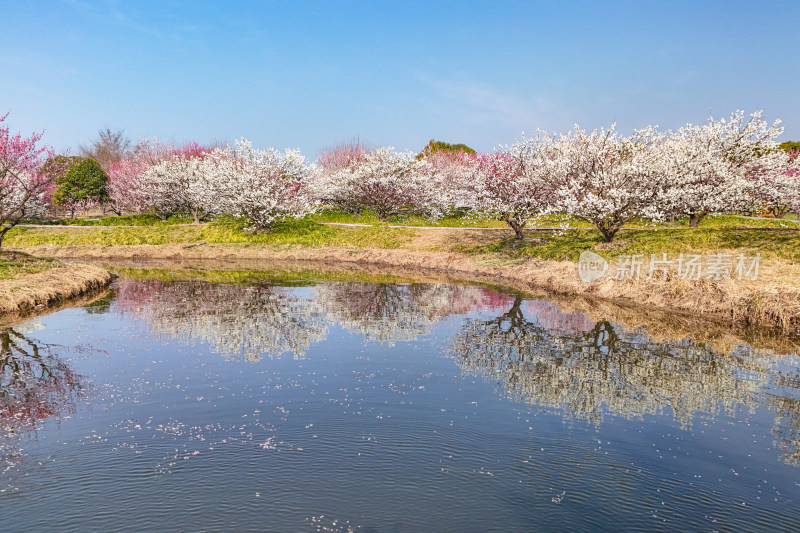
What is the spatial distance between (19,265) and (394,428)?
29221 mm

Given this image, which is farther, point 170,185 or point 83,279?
point 170,185

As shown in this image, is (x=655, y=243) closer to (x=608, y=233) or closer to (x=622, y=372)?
(x=608, y=233)

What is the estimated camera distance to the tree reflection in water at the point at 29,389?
43.4 feet

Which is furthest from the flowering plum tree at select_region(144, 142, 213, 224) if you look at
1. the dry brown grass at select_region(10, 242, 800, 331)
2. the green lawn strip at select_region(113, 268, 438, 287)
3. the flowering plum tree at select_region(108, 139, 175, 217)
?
the green lawn strip at select_region(113, 268, 438, 287)

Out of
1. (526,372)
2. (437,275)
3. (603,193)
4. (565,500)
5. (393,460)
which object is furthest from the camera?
(437,275)

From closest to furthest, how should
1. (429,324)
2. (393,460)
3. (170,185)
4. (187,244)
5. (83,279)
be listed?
(393,460) → (429,324) → (83,279) → (187,244) → (170,185)

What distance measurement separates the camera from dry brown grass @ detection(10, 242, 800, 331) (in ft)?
84.2

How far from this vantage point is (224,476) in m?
11.0

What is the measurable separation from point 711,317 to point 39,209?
42.8m

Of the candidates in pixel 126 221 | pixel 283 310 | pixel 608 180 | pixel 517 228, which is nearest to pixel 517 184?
pixel 517 228

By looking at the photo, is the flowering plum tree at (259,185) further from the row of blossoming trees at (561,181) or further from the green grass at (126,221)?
the green grass at (126,221)

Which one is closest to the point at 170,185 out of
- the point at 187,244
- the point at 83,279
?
the point at 187,244

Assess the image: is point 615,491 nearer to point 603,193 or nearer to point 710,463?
point 710,463

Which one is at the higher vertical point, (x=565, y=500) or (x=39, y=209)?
(x=39, y=209)
